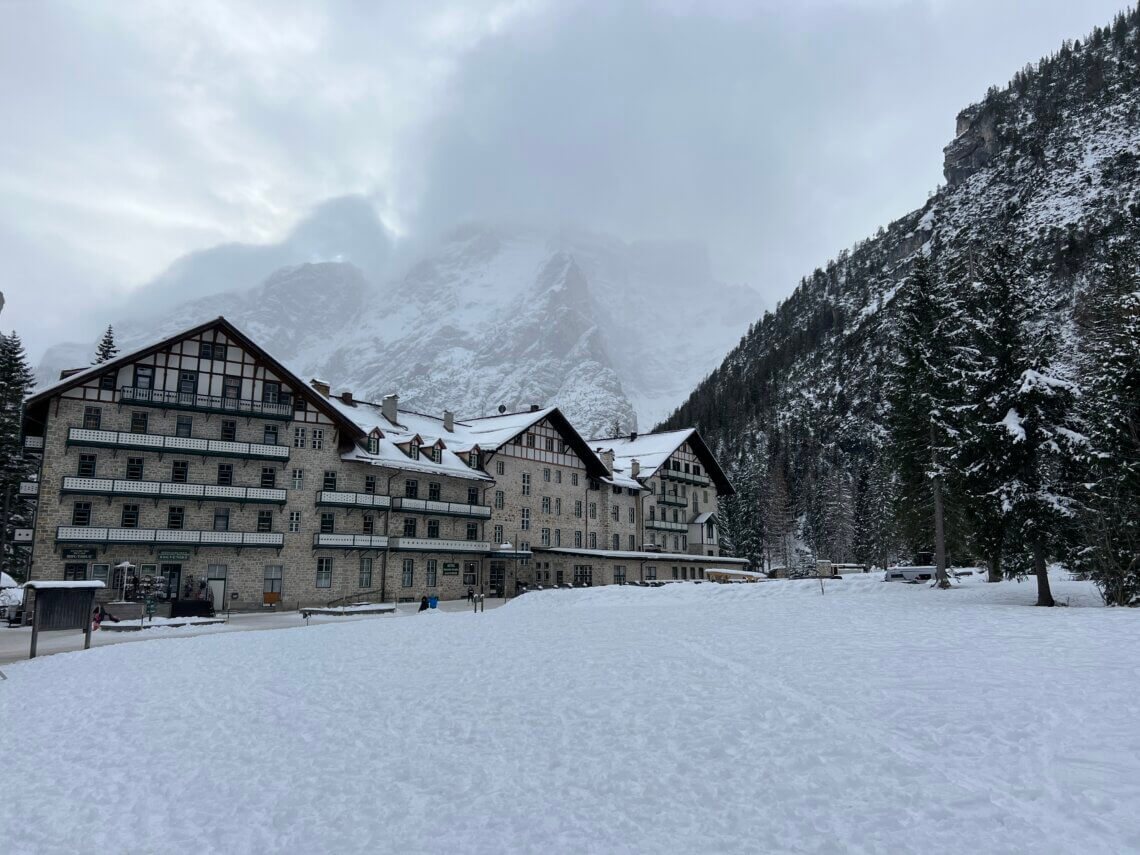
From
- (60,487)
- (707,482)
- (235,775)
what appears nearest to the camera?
(235,775)

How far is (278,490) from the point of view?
49.0 meters

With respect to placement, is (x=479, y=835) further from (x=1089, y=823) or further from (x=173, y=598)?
(x=173, y=598)

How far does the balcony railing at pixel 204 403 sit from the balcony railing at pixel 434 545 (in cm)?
1189

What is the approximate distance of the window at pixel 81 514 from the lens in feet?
143

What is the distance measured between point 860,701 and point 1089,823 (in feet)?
17.0

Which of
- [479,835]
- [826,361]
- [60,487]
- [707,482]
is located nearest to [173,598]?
[60,487]

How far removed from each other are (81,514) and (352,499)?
15.9 meters

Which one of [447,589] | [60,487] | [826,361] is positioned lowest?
[447,589]

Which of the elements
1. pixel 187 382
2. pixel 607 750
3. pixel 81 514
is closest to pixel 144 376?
pixel 187 382

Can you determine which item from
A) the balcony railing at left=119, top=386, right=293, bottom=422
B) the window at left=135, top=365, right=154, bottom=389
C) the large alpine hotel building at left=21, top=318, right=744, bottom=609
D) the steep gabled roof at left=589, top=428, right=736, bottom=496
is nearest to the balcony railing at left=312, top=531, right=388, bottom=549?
the large alpine hotel building at left=21, top=318, right=744, bottom=609

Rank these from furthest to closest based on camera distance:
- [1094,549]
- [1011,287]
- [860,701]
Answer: [1011,287] → [1094,549] → [860,701]

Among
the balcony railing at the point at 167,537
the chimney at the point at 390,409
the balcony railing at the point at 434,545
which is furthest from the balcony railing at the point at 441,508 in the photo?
the chimney at the point at 390,409

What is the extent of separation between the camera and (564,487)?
6831 centimetres

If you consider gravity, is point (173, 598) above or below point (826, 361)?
below
